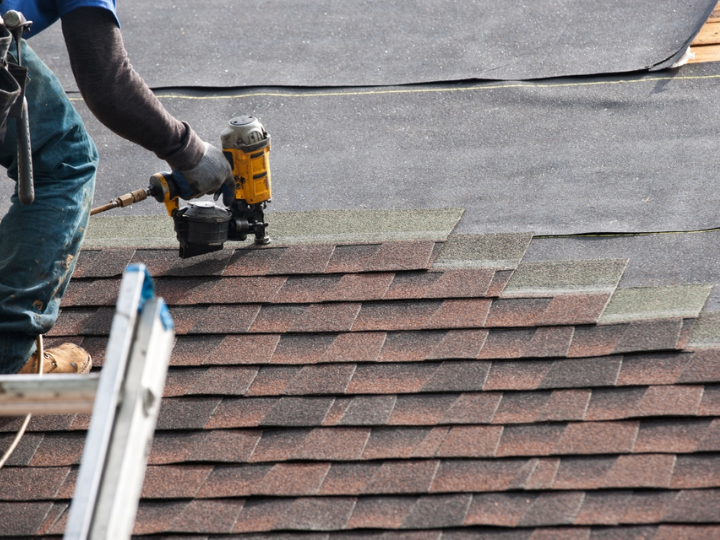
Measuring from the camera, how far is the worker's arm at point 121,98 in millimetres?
2803

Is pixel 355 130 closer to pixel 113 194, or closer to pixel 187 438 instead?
pixel 113 194

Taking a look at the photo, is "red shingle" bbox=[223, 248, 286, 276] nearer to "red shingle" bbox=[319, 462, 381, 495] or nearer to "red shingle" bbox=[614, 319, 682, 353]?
"red shingle" bbox=[319, 462, 381, 495]

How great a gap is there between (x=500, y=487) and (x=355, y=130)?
2200mm

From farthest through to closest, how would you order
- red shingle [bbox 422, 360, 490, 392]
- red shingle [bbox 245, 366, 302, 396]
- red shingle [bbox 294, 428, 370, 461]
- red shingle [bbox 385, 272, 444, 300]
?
red shingle [bbox 385, 272, 444, 300], red shingle [bbox 245, 366, 302, 396], red shingle [bbox 422, 360, 490, 392], red shingle [bbox 294, 428, 370, 461]

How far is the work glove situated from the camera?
3.24 m

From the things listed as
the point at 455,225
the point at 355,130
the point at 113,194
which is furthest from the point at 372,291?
the point at 113,194

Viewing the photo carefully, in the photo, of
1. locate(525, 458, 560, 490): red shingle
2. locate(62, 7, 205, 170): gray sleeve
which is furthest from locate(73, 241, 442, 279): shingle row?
locate(525, 458, 560, 490): red shingle

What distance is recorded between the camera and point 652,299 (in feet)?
9.19

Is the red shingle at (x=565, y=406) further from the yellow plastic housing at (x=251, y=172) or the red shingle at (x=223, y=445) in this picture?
the yellow plastic housing at (x=251, y=172)

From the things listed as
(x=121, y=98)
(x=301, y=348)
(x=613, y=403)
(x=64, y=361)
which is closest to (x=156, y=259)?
(x=64, y=361)

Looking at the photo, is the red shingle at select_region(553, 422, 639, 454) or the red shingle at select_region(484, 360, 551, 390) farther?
the red shingle at select_region(484, 360, 551, 390)

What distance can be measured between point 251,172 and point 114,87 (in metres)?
0.68

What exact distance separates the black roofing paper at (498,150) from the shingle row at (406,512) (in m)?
1.24

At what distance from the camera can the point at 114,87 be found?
289cm
